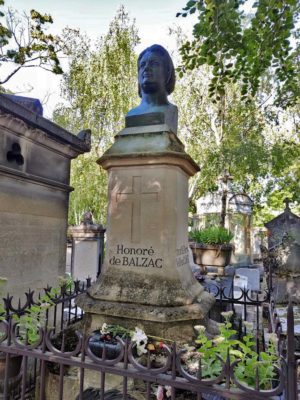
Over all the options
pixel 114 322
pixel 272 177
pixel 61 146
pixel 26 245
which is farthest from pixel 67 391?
pixel 272 177

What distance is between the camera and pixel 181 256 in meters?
3.09

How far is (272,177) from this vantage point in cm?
1744

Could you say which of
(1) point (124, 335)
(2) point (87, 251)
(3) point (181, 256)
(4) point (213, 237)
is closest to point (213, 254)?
(4) point (213, 237)

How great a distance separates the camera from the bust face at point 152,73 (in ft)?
10.8

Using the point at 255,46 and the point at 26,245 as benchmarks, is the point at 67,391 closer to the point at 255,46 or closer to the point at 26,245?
the point at 26,245

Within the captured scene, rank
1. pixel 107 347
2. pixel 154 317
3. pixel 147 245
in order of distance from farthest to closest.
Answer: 1. pixel 147 245
2. pixel 154 317
3. pixel 107 347

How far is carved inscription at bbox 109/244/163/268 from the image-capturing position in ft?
9.37

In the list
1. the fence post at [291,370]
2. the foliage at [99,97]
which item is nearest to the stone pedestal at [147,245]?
the fence post at [291,370]

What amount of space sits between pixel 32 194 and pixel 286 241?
6.97 m

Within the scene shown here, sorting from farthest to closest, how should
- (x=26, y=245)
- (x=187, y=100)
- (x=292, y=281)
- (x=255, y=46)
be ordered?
(x=187, y=100), (x=292, y=281), (x=26, y=245), (x=255, y=46)

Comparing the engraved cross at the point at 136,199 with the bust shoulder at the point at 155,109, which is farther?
the bust shoulder at the point at 155,109

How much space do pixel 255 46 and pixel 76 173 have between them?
520 inches

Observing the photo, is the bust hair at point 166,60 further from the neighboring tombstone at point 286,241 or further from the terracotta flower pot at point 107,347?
the neighboring tombstone at point 286,241

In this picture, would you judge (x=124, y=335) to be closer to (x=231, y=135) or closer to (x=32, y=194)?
(x=32, y=194)
